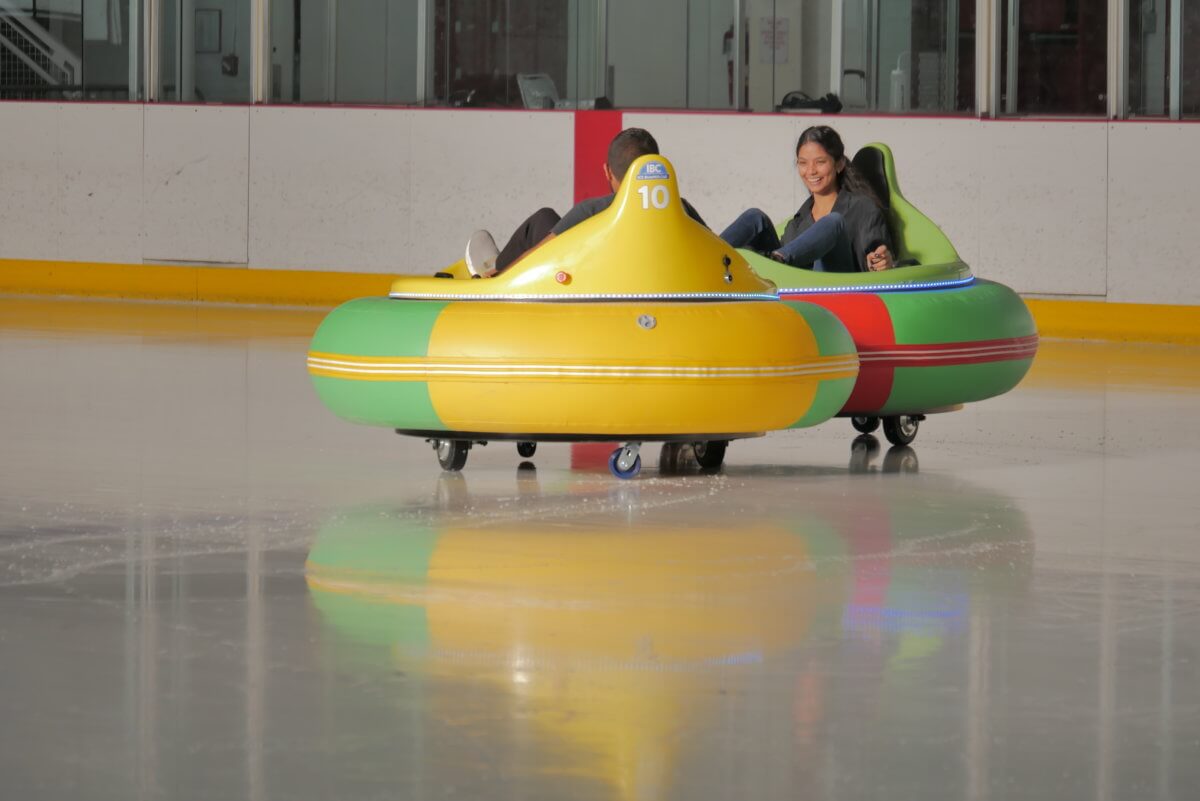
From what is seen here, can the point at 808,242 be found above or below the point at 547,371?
above

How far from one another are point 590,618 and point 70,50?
11.5 m

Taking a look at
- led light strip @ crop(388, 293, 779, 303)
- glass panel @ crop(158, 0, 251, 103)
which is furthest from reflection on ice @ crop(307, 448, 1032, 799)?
glass panel @ crop(158, 0, 251, 103)

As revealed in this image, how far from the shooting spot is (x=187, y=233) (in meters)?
14.2

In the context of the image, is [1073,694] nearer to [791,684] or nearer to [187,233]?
[791,684]

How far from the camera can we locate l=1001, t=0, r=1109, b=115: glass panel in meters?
12.2

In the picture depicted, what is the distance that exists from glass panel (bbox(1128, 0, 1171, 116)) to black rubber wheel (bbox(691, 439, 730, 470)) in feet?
20.3

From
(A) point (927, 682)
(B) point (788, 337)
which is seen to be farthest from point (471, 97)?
(A) point (927, 682)

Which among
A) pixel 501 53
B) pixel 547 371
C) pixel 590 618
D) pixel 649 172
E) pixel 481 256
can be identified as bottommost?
pixel 590 618

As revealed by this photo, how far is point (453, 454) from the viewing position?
653 centimetres

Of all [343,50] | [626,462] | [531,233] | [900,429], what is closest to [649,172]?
[531,233]

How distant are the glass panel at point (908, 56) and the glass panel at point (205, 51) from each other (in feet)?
13.2

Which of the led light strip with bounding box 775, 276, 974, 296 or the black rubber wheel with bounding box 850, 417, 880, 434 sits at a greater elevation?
the led light strip with bounding box 775, 276, 974, 296

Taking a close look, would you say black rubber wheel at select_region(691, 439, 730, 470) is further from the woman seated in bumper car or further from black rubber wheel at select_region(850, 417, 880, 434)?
black rubber wheel at select_region(850, 417, 880, 434)

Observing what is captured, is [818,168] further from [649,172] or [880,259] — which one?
[649,172]
